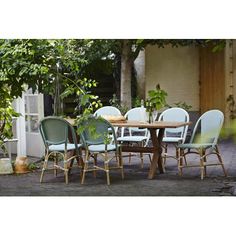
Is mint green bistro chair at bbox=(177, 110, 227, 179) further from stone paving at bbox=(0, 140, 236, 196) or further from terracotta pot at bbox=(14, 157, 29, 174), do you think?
terracotta pot at bbox=(14, 157, 29, 174)

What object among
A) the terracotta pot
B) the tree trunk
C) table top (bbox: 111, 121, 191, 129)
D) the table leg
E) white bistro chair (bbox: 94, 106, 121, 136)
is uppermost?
the tree trunk

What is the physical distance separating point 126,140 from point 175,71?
1129 mm

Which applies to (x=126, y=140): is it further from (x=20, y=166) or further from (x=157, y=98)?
(x=20, y=166)

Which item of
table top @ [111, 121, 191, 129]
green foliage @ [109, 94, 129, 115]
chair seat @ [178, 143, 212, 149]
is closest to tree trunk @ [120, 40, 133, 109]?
green foliage @ [109, 94, 129, 115]

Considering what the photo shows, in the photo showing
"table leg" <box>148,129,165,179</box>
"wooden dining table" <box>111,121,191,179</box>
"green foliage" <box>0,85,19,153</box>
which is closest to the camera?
"green foliage" <box>0,85,19,153</box>

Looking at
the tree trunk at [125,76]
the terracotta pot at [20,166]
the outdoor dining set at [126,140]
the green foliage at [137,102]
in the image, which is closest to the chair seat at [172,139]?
the outdoor dining set at [126,140]

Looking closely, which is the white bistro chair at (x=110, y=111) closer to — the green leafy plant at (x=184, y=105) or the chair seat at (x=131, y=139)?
the chair seat at (x=131, y=139)

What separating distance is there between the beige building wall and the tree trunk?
25 cm

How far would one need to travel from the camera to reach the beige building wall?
19.5 feet

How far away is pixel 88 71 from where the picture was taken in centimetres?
504

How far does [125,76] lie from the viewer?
227 inches
